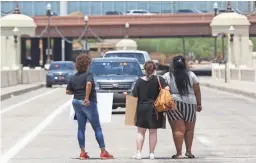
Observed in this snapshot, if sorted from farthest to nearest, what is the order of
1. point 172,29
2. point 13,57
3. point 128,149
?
point 172,29 < point 13,57 < point 128,149

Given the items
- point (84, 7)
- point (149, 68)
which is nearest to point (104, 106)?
point (149, 68)

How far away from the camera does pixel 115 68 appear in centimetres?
2628

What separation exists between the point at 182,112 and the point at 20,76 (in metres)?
42.2

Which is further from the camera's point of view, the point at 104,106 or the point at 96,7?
the point at 96,7

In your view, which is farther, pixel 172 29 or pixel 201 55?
pixel 201 55

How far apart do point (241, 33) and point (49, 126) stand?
4196 centimetres

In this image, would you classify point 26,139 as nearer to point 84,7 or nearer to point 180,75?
point 180,75

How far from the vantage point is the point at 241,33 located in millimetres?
61656

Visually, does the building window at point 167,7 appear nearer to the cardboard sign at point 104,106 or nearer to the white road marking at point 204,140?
the white road marking at point 204,140

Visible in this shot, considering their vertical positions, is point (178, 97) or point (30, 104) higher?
point (178, 97)

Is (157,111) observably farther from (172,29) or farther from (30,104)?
(172,29)

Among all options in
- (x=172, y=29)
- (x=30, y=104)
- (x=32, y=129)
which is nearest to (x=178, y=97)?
(x=32, y=129)

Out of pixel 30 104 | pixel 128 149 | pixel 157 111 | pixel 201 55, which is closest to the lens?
pixel 157 111

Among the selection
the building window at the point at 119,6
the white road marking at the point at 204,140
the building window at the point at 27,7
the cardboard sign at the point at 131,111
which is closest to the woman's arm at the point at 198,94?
the cardboard sign at the point at 131,111
